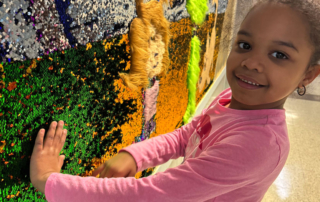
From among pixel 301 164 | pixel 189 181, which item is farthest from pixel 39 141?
pixel 301 164

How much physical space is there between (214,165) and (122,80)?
398 millimetres

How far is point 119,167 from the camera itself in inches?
26.0

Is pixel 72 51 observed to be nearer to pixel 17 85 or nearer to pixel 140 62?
pixel 17 85

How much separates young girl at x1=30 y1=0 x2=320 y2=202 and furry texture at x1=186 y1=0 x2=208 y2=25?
0.68m

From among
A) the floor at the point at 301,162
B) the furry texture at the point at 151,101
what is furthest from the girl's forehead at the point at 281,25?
the floor at the point at 301,162

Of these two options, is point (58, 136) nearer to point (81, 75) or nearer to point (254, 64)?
point (81, 75)

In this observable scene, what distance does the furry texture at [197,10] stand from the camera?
124cm

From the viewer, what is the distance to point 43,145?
531mm

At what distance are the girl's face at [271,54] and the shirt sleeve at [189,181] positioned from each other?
152 millimetres

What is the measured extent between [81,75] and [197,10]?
39.8 inches

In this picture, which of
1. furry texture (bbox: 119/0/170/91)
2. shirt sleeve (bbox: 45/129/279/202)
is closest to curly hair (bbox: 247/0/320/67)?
shirt sleeve (bbox: 45/129/279/202)

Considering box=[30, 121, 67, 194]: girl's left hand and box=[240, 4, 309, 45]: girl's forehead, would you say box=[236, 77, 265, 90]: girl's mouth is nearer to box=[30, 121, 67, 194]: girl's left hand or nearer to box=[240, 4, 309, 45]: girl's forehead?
box=[240, 4, 309, 45]: girl's forehead

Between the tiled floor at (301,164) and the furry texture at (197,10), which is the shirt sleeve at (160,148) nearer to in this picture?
the furry texture at (197,10)

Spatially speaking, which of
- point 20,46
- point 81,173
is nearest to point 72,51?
point 20,46
